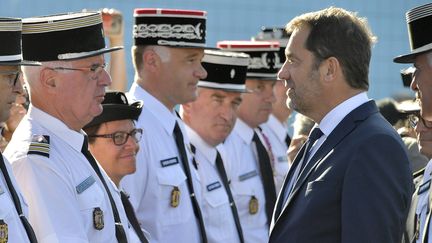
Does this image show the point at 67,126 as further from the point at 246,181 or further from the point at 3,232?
the point at 246,181

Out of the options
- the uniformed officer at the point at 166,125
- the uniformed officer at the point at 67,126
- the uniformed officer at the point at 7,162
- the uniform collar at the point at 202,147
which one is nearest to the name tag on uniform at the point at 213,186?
the uniform collar at the point at 202,147

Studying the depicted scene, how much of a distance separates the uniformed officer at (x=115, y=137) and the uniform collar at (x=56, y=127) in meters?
0.79

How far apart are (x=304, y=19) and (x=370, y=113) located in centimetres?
59

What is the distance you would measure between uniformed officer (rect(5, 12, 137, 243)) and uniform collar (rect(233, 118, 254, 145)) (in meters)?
3.27

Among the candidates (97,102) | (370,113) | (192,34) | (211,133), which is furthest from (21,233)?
(211,133)

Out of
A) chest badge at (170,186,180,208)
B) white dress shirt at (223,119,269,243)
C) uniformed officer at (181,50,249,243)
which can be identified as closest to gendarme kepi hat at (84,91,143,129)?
chest badge at (170,186,180,208)

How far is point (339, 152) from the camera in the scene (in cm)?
531

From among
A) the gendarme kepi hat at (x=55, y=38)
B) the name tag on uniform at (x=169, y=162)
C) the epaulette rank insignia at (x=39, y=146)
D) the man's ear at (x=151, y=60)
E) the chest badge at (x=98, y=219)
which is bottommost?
the name tag on uniform at (x=169, y=162)

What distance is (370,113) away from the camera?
542 centimetres

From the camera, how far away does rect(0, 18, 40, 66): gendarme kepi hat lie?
4.97 meters

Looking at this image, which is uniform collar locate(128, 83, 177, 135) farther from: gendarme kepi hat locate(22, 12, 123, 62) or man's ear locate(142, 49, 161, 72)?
gendarme kepi hat locate(22, 12, 123, 62)

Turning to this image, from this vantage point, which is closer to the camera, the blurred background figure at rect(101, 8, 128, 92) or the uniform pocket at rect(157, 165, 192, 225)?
the uniform pocket at rect(157, 165, 192, 225)

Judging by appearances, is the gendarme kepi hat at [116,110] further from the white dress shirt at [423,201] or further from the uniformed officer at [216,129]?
the white dress shirt at [423,201]

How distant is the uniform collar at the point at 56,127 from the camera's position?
545cm
